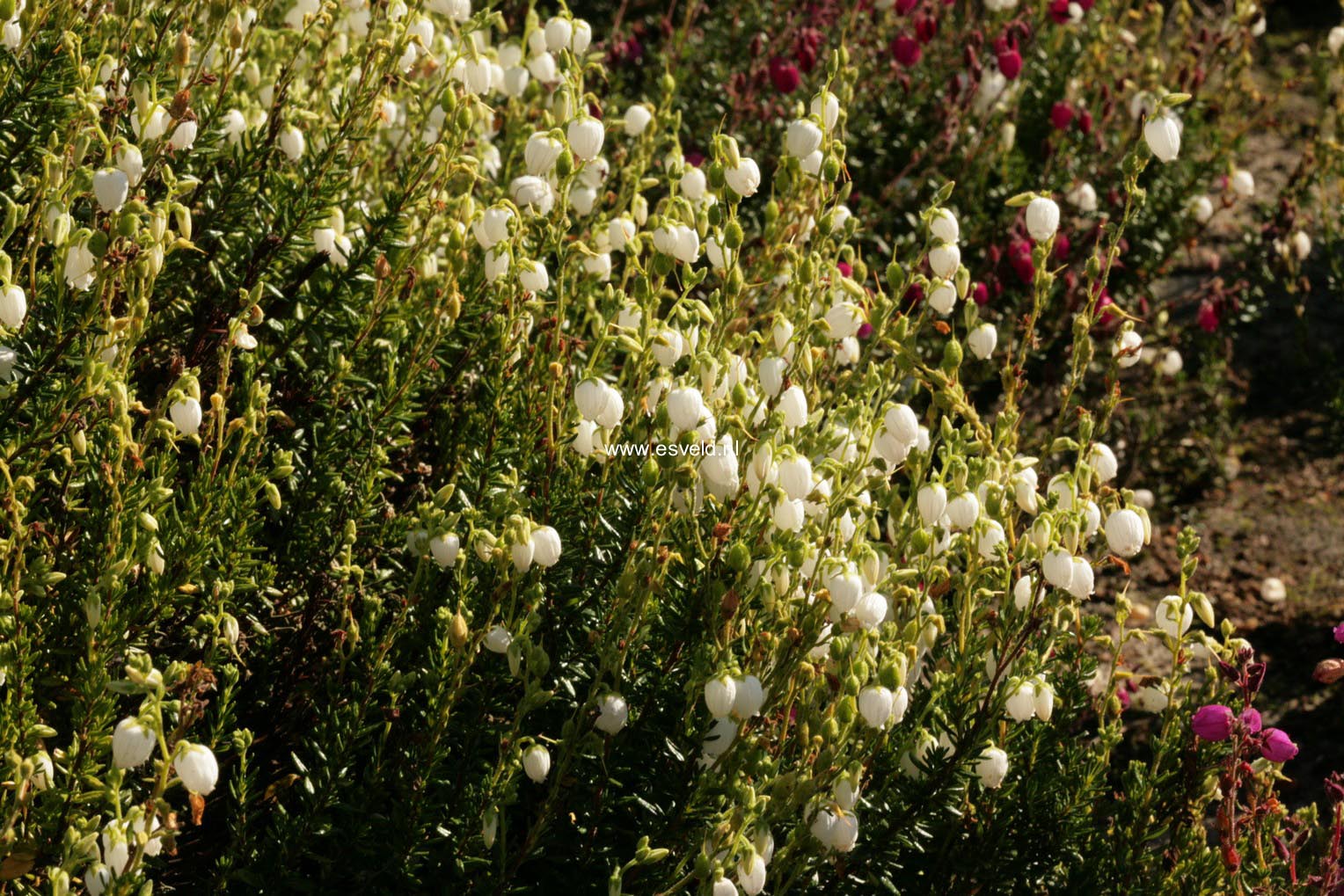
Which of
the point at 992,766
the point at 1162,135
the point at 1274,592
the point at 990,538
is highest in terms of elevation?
the point at 1162,135

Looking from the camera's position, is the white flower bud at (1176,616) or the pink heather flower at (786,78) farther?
the pink heather flower at (786,78)

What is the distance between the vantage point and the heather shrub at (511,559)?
184 centimetres

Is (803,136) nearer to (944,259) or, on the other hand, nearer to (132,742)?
(944,259)

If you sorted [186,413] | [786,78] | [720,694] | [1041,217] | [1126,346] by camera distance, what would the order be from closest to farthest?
[720,694], [186,413], [1041,217], [1126,346], [786,78]

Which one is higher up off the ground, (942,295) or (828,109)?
(828,109)

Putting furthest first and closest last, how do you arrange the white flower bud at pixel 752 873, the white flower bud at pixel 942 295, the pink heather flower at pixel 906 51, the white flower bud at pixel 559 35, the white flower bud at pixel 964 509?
the pink heather flower at pixel 906 51 < the white flower bud at pixel 559 35 < the white flower bud at pixel 942 295 < the white flower bud at pixel 964 509 < the white flower bud at pixel 752 873

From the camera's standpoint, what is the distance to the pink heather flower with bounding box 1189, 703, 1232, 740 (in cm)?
209

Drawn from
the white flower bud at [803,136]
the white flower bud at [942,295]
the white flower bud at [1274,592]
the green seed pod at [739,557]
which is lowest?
the white flower bud at [1274,592]

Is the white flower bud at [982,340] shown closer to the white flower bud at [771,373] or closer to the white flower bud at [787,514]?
the white flower bud at [771,373]

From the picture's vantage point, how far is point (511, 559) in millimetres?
1843

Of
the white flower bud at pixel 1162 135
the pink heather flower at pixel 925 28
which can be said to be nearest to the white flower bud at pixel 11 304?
the white flower bud at pixel 1162 135

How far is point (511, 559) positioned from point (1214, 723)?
3.78ft

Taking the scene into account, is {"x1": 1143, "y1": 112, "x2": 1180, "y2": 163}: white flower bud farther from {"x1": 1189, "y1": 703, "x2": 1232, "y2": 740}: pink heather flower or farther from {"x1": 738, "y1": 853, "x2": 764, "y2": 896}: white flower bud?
{"x1": 738, "y1": 853, "x2": 764, "y2": 896}: white flower bud

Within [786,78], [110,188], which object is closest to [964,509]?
[110,188]
